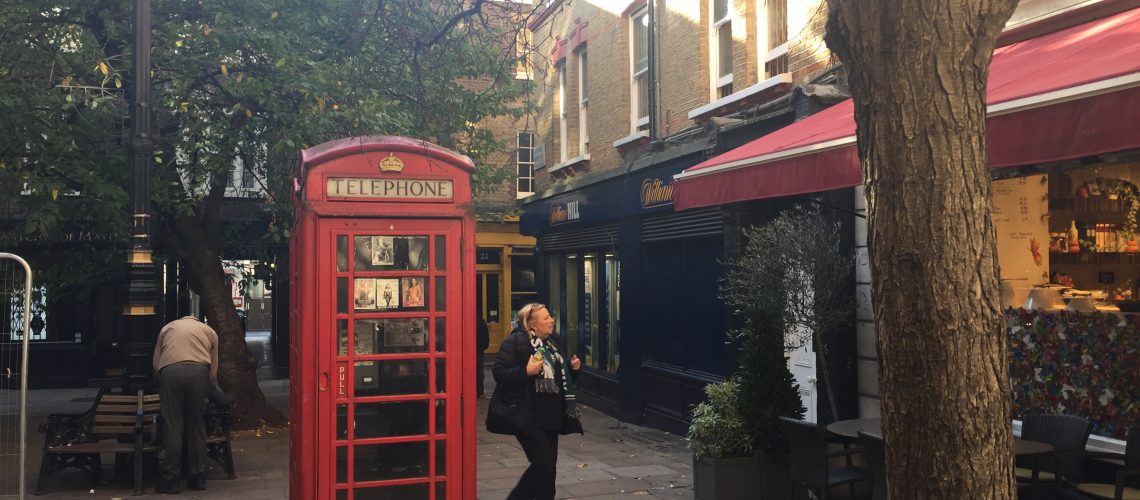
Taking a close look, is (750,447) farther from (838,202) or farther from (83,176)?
(83,176)

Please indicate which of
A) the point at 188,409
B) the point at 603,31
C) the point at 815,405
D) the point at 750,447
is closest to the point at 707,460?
the point at 750,447

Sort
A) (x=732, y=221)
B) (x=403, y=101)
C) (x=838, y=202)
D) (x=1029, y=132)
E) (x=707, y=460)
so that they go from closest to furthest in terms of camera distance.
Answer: (x=1029, y=132), (x=707, y=460), (x=838, y=202), (x=732, y=221), (x=403, y=101)

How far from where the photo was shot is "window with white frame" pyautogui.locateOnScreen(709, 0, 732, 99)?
12.5 m

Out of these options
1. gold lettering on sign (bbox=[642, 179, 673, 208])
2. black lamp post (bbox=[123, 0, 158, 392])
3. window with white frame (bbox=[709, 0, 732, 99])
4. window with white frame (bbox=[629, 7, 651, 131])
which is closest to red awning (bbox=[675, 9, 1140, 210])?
window with white frame (bbox=[709, 0, 732, 99])

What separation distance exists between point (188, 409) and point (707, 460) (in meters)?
5.22

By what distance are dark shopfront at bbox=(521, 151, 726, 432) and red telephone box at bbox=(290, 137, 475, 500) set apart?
5.78 m

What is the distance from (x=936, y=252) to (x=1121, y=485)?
3640 millimetres

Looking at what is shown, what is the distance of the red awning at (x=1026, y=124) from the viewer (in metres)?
4.70

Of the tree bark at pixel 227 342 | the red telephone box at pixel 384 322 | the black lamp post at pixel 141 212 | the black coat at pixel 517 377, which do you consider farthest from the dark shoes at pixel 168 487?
the black coat at pixel 517 377

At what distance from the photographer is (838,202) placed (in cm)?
930

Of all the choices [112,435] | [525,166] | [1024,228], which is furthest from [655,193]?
[525,166]

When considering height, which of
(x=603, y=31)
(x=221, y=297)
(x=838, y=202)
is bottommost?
(x=221, y=297)

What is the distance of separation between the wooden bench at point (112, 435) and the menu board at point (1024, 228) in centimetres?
775

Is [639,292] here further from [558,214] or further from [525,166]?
[525,166]
